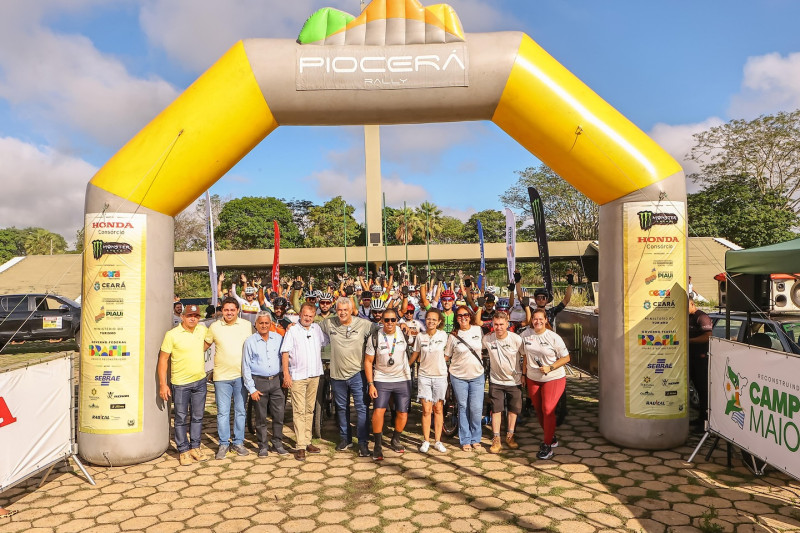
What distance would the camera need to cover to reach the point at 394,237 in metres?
53.9

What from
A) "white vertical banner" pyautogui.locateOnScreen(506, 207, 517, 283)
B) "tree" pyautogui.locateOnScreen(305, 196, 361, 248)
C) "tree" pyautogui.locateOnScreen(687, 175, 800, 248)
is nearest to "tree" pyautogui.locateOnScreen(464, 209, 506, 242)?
"tree" pyautogui.locateOnScreen(305, 196, 361, 248)

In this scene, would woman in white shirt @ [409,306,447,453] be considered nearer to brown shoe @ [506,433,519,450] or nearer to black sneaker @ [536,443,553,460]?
brown shoe @ [506,433,519,450]

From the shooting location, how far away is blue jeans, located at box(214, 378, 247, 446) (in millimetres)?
6074

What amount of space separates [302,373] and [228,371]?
838mm

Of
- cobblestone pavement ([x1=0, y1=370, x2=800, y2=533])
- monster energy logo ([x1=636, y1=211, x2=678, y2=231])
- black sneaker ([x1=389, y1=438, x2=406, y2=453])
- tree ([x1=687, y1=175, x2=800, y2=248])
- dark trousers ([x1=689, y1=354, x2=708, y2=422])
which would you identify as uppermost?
tree ([x1=687, y1=175, x2=800, y2=248])

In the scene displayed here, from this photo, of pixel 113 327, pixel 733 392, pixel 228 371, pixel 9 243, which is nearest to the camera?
pixel 733 392

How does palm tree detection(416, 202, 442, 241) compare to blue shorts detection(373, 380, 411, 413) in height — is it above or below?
above

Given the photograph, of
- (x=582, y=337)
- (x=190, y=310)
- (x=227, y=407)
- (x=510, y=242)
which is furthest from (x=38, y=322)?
(x=582, y=337)

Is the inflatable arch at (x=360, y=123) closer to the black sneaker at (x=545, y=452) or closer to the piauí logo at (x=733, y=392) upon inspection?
the piauí logo at (x=733, y=392)

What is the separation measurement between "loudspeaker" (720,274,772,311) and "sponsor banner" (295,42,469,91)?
13.5 feet

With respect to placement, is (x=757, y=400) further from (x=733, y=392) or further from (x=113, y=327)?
(x=113, y=327)

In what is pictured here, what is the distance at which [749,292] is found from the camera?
253 inches

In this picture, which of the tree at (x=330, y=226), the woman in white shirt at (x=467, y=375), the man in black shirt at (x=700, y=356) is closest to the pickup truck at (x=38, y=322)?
the woman in white shirt at (x=467, y=375)

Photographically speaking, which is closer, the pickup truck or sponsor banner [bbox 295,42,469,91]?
sponsor banner [bbox 295,42,469,91]
